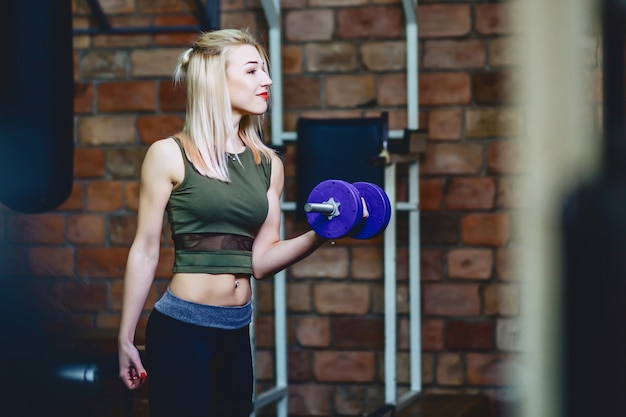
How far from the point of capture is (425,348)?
10.0 feet

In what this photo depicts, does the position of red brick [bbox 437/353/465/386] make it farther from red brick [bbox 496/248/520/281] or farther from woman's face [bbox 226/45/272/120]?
woman's face [bbox 226/45/272/120]

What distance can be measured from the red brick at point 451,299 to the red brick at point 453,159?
379 mm

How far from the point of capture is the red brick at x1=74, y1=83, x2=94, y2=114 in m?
3.18

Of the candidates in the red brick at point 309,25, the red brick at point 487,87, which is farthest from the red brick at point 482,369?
the red brick at point 309,25

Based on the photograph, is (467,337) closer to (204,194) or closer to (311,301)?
(311,301)

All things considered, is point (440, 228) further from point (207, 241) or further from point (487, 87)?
point (207, 241)

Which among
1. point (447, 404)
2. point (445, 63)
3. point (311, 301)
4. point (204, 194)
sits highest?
point (445, 63)

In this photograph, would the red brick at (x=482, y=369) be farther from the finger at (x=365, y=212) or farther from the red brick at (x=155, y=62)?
the finger at (x=365, y=212)

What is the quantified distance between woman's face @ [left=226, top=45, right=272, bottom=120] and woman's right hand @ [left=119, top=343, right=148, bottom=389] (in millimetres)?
497

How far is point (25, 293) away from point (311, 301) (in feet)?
7.21

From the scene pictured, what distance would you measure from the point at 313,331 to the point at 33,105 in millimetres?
2058

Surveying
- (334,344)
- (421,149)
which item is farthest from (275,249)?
(334,344)

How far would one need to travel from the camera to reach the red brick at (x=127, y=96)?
313 cm

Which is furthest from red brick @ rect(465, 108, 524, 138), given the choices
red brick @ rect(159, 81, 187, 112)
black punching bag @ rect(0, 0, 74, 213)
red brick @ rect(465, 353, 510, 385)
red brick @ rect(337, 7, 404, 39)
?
black punching bag @ rect(0, 0, 74, 213)
